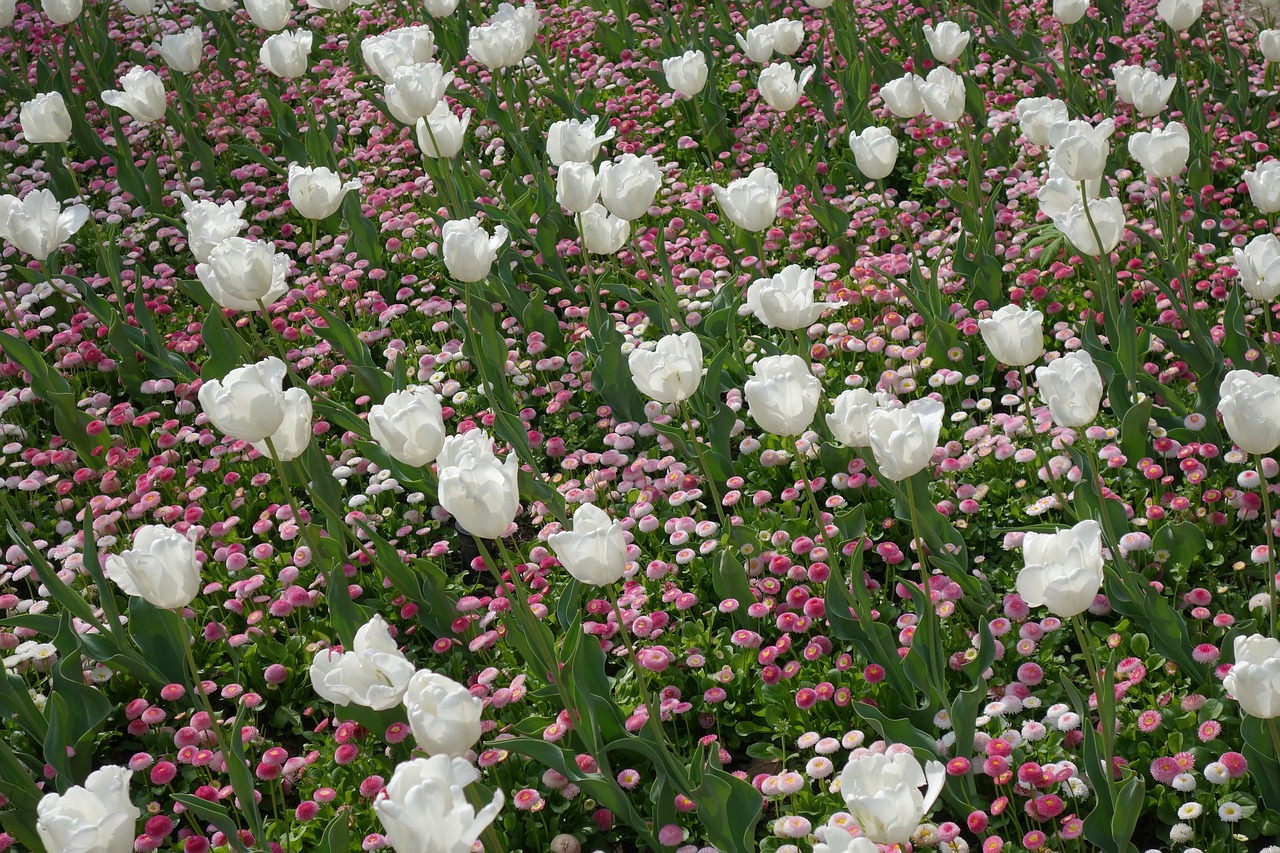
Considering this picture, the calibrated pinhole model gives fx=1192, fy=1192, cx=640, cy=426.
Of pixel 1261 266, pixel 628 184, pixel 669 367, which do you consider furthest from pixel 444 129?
pixel 1261 266

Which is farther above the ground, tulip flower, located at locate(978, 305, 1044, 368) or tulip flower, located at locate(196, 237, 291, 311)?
tulip flower, located at locate(196, 237, 291, 311)

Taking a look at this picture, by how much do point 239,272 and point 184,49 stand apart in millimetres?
2241

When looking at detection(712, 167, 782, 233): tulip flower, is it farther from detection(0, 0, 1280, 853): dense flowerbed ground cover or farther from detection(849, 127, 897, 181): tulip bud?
detection(849, 127, 897, 181): tulip bud

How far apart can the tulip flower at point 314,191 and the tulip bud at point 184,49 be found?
153 cm

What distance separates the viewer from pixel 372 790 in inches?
90.8

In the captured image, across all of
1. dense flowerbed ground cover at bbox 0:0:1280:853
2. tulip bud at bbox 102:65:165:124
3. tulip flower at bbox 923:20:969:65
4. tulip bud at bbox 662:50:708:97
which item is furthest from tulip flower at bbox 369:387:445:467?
tulip flower at bbox 923:20:969:65

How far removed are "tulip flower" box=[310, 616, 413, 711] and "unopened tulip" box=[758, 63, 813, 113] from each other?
8.16ft

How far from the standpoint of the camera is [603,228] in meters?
3.29

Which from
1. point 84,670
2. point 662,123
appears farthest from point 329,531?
point 662,123

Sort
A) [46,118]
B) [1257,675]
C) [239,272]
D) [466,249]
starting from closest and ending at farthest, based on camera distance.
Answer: [1257,675] < [239,272] < [466,249] < [46,118]

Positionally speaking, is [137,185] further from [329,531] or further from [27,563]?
[329,531]

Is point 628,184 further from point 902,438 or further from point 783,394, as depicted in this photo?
point 902,438

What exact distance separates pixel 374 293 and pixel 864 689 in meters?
2.33

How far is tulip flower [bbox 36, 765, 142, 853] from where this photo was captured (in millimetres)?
1624
